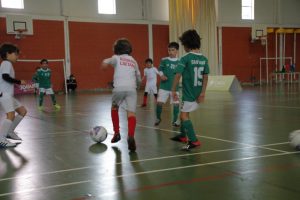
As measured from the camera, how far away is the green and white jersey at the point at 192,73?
18.7ft

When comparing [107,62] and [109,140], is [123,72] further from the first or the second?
[109,140]

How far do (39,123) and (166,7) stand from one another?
63.9 ft

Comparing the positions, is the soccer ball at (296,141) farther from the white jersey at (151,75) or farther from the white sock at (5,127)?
the white jersey at (151,75)

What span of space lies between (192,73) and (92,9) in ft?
65.3

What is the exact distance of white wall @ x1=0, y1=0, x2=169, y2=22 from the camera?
22609mm

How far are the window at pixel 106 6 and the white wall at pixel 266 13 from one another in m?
8.20

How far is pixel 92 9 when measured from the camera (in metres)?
24.5

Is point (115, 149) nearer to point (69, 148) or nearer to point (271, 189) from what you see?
point (69, 148)

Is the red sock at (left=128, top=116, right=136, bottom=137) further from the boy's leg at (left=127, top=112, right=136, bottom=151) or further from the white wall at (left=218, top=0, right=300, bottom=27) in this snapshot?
the white wall at (left=218, top=0, right=300, bottom=27)

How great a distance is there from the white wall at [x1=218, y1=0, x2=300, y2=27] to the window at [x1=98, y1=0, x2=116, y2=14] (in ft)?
26.9

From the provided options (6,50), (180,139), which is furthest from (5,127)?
(180,139)

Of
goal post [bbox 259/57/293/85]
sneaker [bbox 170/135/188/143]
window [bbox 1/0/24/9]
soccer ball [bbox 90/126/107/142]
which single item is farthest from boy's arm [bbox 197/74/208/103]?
→ goal post [bbox 259/57/293/85]

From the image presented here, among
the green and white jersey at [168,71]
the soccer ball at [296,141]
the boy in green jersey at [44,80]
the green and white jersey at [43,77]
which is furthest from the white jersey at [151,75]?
the soccer ball at [296,141]

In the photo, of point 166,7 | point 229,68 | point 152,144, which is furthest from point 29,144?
point 229,68
